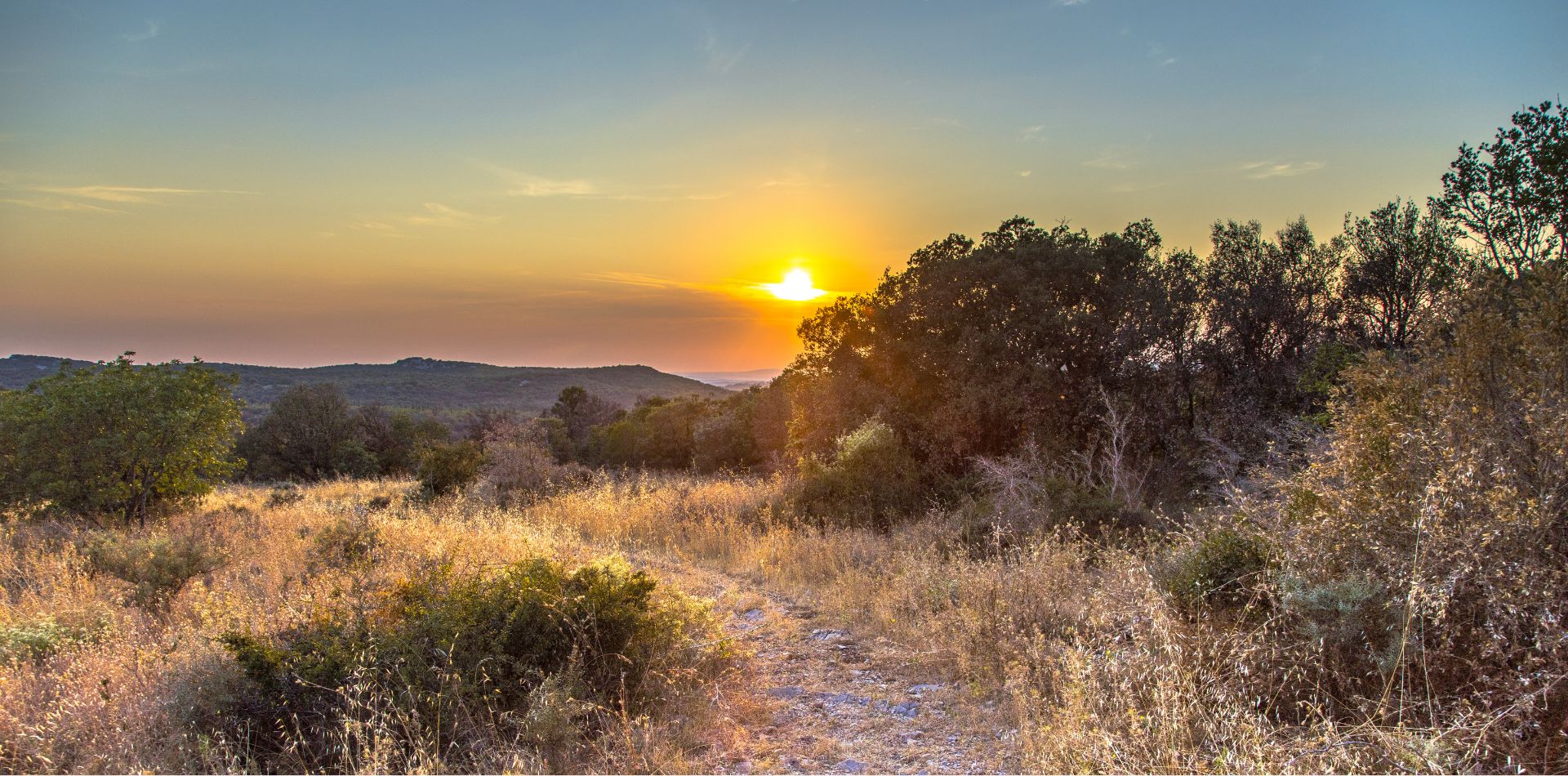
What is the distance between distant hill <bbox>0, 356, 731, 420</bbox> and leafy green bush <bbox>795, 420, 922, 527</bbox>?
38052 millimetres

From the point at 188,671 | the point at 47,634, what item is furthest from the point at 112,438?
the point at 188,671

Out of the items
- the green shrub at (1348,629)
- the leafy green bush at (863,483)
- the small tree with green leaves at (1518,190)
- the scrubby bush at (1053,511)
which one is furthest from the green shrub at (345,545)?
the small tree with green leaves at (1518,190)

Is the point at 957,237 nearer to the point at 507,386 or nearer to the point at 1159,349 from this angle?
the point at 1159,349

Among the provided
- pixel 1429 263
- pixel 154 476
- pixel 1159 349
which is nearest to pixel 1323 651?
pixel 1159 349

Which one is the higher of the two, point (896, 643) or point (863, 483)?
point (863, 483)

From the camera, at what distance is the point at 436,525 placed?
1156cm

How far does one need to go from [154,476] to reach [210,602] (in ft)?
28.2

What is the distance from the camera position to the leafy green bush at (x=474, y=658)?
14.0ft

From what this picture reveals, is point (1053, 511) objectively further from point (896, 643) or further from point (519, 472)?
point (519, 472)

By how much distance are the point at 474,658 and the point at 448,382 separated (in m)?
89.2

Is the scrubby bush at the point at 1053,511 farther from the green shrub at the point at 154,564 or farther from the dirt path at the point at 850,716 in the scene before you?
the green shrub at the point at 154,564

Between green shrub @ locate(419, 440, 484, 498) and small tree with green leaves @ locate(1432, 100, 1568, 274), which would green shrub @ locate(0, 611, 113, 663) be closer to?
green shrub @ locate(419, 440, 484, 498)

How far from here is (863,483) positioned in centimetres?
1357

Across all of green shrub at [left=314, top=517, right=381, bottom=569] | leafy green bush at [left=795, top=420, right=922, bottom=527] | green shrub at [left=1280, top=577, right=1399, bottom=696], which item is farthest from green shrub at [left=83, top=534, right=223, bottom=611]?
green shrub at [left=1280, top=577, right=1399, bottom=696]
